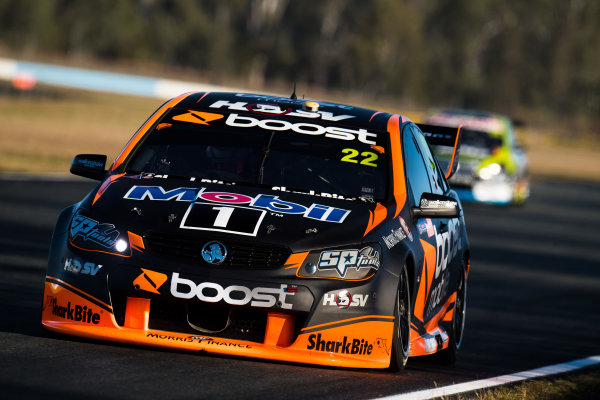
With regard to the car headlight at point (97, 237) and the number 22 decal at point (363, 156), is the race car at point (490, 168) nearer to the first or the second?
the number 22 decal at point (363, 156)

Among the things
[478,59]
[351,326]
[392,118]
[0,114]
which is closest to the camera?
[351,326]

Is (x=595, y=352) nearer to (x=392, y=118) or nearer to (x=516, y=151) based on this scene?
(x=392, y=118)

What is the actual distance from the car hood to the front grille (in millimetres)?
32

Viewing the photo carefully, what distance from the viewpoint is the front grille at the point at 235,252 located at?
6.62m

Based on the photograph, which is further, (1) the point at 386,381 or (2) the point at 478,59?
(2) the point at 478,59

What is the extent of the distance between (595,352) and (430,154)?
70.6 inches

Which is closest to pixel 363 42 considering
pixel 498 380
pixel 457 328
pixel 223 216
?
pixel 457 328

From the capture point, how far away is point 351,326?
668cm

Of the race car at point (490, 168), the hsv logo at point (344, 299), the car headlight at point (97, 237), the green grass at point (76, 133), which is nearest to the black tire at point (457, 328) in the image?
the hsv logo at point (344, 299)

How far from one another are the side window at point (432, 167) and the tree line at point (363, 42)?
90566 millimetres

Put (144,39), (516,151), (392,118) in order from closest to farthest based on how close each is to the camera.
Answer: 1. (392,118)
2. (516,151)
3. (144,39)

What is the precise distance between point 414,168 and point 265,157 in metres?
0.92

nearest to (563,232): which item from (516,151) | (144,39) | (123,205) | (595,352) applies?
(516,151)

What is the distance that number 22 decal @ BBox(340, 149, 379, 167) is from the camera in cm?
779
